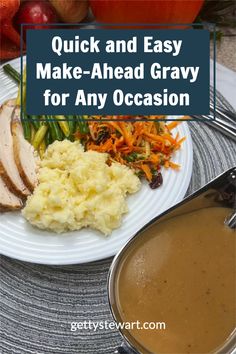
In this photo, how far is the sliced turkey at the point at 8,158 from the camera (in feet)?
6.38

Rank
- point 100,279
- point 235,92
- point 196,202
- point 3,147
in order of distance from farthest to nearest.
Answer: point 235,92 → point 3,147 → point 100,279 → point 196,202

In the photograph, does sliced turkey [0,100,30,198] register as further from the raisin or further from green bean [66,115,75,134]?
the raisin

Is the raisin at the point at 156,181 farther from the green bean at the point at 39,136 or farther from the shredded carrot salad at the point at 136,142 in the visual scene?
the green bean at the point at 39,136

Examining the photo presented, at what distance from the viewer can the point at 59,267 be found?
189 centimetres

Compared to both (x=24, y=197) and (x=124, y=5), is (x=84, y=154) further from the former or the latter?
(x=124, y=5)

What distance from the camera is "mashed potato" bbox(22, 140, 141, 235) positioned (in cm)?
181

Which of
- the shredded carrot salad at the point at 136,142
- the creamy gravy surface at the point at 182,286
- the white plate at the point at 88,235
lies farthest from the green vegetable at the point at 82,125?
the creamy gravy surface at the point at 182,286

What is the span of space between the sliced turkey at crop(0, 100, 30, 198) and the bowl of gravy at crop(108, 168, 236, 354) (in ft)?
1.95

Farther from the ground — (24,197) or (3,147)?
(3,147)

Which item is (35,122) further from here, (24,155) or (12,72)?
(12,72)

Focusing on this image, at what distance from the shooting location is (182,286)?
153 centimetres

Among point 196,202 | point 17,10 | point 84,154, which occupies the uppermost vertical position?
point 17,10

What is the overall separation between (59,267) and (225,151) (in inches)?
36.7

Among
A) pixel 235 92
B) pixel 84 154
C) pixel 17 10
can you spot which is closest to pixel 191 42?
pixel 235 92
